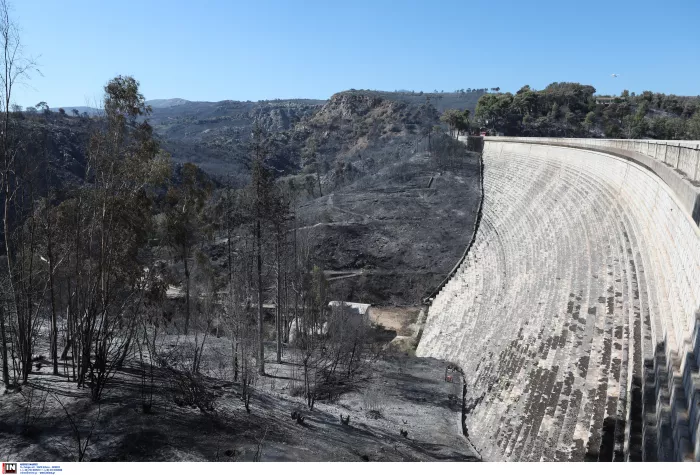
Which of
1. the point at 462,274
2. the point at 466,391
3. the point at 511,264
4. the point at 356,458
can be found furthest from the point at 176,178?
the point at 356,458

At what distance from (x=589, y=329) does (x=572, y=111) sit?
58.9 metres

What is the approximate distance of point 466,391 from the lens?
1398 cm

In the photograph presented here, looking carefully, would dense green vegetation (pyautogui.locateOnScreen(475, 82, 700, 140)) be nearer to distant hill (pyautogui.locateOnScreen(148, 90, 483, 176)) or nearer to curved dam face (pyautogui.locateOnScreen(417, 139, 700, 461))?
distant hill (pyautogui.locateOnScreen(148, 90, 483, 176))

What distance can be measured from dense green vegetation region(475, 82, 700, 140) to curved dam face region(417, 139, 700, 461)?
3967 centimetres

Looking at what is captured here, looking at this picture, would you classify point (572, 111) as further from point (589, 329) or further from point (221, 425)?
point (221, 425)

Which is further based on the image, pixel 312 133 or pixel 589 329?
pixel 312 133

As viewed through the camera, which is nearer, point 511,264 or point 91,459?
point 91,459

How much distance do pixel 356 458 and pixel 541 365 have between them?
558 centimetres

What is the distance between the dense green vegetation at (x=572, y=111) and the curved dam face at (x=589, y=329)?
3967 cm

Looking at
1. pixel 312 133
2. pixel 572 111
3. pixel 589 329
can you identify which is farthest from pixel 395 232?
pixel 312 133

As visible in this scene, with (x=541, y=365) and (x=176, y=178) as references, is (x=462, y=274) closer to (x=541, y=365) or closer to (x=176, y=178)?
(x=541, y=365)

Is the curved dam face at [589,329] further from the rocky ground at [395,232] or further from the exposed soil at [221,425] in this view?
the rocky ground at [395,232]

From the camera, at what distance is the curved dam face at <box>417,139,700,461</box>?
268 inches

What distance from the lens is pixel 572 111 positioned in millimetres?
63344
